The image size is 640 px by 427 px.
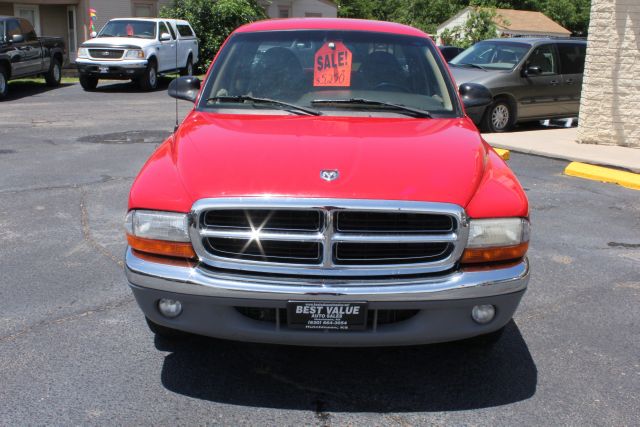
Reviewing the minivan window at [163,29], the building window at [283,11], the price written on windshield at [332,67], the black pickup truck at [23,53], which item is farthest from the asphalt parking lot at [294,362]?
the building window at [283,11]

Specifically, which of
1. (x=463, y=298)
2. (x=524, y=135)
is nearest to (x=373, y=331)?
(x=463, y=298)

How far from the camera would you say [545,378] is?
378cm

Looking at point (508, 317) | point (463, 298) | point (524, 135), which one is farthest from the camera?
point (524, 135)

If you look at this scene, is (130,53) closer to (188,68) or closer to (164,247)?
(188,68)

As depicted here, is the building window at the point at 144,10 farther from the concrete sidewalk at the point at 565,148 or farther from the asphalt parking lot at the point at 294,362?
the asphalt parking lot at the point at 294,362

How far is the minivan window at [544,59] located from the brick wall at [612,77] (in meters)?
1.77

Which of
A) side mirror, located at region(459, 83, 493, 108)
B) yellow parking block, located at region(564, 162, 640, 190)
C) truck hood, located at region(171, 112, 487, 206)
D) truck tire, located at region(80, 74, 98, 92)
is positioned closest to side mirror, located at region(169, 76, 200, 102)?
truck hood, located at region(171, 112, 487, 206)

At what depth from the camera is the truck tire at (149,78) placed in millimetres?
19177

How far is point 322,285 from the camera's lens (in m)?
3.19

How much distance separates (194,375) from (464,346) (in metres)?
1.48

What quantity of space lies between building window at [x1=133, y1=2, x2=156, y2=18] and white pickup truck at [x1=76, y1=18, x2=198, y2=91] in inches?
398

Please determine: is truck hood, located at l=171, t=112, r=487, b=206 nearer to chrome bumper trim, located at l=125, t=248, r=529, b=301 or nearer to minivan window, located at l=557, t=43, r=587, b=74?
chrome bumper trim, located at l=125, t=248, r=529, b=301

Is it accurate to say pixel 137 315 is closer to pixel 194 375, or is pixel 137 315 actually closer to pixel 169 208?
pixel 194 375

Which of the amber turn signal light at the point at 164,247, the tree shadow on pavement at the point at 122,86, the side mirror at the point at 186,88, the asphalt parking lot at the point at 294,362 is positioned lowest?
the tree shadow on pavement at the point at 122,86
